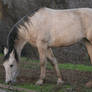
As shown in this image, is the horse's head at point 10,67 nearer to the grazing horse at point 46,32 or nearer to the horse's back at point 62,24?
the grazing horse at point 46,32

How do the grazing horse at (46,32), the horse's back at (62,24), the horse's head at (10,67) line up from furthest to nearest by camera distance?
the horse's back at (62,24)
the grazing horse at (46,32)
the horse's head at (10,67)

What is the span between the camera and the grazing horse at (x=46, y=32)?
314 inches

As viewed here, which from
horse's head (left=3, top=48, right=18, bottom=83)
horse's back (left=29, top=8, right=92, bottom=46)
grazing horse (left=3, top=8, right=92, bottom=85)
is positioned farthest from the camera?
horse's back (left=29, top=8, right=92, bottom=46)

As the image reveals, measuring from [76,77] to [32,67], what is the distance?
2173 millimetres

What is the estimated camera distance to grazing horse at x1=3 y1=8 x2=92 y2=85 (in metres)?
7.99

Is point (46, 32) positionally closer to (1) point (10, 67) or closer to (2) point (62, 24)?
(2) point (62, 24)

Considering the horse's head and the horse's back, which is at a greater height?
the horse's back

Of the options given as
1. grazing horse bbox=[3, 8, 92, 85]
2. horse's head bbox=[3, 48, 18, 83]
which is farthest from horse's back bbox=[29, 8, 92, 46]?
horse's head bbox=[3, 48, 18, 83]

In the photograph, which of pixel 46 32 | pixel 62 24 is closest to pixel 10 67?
pixel 46 32

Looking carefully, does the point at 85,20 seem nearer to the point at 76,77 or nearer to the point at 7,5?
the point at 76,77

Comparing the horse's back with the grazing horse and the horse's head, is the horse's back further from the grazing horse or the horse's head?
the horse's head

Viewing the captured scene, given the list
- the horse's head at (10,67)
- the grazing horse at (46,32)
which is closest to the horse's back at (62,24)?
the grazing horse at (46,32)

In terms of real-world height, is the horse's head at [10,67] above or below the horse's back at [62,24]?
below

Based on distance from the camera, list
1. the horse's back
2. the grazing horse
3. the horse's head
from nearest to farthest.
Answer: the horse's head
the grazing horse
the horse's back
